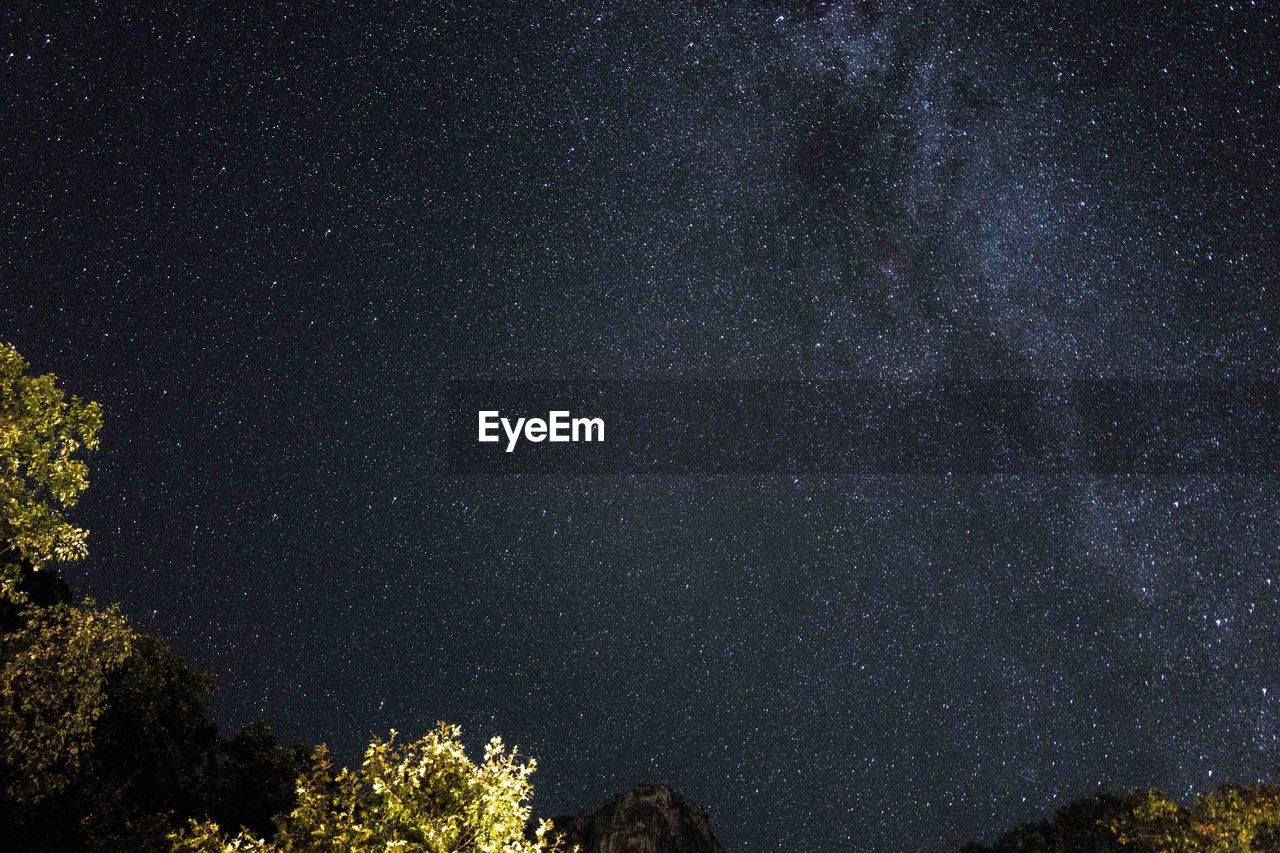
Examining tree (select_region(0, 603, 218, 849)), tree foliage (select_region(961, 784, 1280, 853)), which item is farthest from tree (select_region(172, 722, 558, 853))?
tree foliage (select_region(961, 784, 1280, 853))

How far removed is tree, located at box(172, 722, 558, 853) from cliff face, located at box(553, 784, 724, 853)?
104ft

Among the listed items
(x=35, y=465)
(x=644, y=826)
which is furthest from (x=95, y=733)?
(x=644, y=826)

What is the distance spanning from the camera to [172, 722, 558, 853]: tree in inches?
664

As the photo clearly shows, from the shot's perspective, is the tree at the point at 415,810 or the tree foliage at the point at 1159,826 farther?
the tree foliage at the point at 1159,826

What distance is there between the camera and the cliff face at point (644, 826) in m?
47.5

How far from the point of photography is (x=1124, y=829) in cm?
3616

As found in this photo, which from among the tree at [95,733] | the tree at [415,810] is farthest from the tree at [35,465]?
the tree at [415,810]

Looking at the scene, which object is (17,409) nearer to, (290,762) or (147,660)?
(147,660)

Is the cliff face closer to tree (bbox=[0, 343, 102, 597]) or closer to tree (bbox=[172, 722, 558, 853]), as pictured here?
tree (bbox=[172, 722, 558, 853])

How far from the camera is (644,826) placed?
158 feet

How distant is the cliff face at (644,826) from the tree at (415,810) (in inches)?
1253

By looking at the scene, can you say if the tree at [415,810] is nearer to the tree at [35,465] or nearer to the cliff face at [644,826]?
the tree at [35,465]

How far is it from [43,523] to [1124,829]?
42073 millimetres

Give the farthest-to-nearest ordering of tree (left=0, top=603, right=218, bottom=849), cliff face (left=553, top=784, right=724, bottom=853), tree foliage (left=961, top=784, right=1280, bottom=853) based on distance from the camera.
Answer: cliff face (left=553, top=784, right=724, bottom=853) → tree foliage (left=961, top=784, right=1280, bottom=853) → tree (left=0, top=603, right=218, bottom=849)
